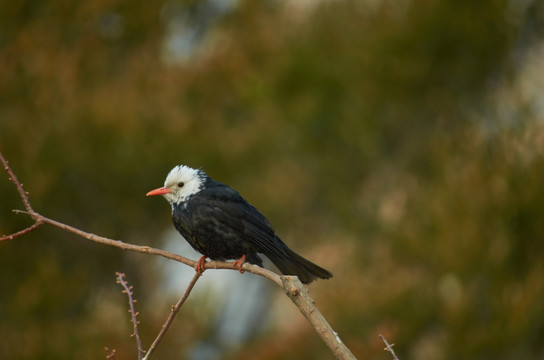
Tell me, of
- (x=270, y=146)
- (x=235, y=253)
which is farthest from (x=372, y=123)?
(x=235, y=253)

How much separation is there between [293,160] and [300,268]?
14.7 m

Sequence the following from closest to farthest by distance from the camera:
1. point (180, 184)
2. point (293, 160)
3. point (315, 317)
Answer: point (315, 317) < point (180, 184) < point (293, 160)

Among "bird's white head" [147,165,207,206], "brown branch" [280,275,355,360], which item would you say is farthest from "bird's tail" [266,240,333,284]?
"brown branch" [280,275,355,360]

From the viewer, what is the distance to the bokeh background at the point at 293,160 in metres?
13.5

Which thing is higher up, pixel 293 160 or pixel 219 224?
pixel 293 160

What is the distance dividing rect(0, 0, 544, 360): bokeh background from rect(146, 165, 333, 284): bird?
8666 millimetres

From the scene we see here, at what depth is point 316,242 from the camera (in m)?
17.8

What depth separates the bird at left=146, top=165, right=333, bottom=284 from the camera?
4.61 meters

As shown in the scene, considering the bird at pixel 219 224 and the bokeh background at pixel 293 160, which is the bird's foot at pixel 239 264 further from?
the bokeh background at pixel 293 160

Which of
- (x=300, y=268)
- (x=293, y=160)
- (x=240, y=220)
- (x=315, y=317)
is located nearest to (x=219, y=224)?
(x=240, y=220)

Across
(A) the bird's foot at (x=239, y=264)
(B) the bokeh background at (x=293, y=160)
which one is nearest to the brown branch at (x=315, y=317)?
(A) the bird's foot at (x=239, y=264)

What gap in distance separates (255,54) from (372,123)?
140 inches

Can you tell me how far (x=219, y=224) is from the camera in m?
4.63

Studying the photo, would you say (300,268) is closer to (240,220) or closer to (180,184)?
(240,220)
